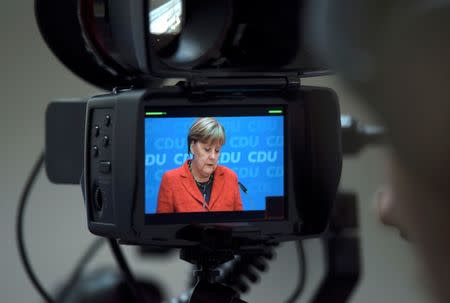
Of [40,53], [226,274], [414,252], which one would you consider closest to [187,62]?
[226,274]

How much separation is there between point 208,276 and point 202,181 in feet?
0.28

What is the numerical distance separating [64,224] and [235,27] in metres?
1.30

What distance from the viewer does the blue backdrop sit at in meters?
0.66

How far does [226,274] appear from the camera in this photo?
958mm

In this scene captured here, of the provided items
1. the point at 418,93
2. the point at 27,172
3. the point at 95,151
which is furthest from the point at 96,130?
the point at 27,172

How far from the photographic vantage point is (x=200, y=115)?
669 millimetres

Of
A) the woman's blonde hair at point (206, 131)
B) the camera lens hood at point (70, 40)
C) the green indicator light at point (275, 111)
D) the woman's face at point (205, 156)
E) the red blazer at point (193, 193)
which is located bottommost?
the red blazer at point (193, 193)

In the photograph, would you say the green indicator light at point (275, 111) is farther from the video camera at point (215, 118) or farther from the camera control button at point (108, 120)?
the camera control button at point (108, 120)

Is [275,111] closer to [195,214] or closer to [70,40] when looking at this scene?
[195,214]

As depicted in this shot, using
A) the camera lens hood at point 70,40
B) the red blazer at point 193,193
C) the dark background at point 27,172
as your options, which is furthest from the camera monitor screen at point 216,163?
the dark background at point 27,172

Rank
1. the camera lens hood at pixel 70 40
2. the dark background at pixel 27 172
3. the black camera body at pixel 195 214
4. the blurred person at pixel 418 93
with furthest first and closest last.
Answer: the dark background at pixel 27 172, the camera lens hood at pixel 70 40, the black camera body at pixel 195 214, the blurred person at pixel 418 93

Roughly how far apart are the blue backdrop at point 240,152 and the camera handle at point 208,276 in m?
0.05

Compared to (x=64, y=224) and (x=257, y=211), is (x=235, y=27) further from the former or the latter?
(x=64, y=224)

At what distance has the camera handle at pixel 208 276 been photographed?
25.6 inches
